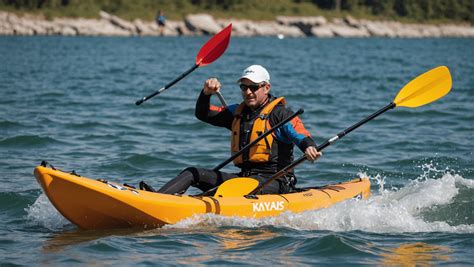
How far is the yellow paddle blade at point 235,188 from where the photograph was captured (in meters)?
7.16

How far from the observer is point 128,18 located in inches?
2186

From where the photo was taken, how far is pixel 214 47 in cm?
939

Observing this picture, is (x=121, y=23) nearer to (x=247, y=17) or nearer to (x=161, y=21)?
(x=161, y=21)

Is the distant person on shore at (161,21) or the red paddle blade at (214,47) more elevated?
the distant person on shore at (161,21)

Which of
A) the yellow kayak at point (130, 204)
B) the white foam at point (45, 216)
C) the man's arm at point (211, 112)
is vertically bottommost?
the white foam at point (45, 216)

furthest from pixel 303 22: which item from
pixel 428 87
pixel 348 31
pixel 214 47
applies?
pixel 428 87

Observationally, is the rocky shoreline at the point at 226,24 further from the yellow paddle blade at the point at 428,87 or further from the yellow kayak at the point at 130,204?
the yellow kayak at the point at 130,204

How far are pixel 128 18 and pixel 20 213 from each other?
160 feet

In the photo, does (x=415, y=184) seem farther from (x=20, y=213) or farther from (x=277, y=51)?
(x=277, y=51)

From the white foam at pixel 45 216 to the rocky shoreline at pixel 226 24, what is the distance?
142ft

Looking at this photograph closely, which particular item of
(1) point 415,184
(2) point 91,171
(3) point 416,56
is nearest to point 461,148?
(1) point 415,184

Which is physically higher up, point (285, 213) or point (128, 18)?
point (128, 18)

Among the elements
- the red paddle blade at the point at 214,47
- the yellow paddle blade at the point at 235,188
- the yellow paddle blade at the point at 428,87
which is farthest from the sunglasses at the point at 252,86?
the red paddle blade at the point at 214,47

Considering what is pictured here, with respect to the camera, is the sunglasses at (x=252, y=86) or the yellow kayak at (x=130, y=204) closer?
the yellow kayak at (x=130, y=204)
